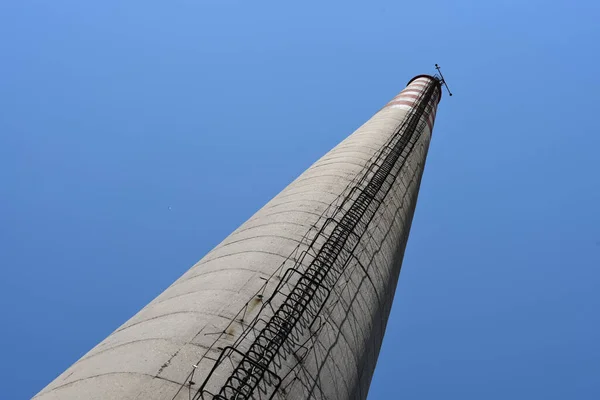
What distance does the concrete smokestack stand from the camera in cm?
556

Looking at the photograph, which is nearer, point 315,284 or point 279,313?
point 279,313

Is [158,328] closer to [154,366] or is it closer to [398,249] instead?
[154,366]

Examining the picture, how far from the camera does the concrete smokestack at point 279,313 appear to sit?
18.2 ft

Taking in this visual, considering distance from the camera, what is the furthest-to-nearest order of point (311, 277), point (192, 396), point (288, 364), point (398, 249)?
point (398, 249) → point (311, 277) → point (288, 364) → point (192, 396)

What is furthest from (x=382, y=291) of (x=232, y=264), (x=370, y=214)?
(x=232, y=264)

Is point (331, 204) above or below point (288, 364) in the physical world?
above

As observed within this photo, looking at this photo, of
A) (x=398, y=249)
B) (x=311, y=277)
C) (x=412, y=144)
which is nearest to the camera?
(x=311, y=277)

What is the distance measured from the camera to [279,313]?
6797mm

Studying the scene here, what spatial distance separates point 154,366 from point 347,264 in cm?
370

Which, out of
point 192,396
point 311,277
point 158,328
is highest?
point 311,277

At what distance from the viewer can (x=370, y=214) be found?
404 inches

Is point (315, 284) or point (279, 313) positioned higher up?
point (315, 284)

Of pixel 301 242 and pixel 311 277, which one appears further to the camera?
pixel 301 242

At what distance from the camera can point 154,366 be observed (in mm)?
5547
